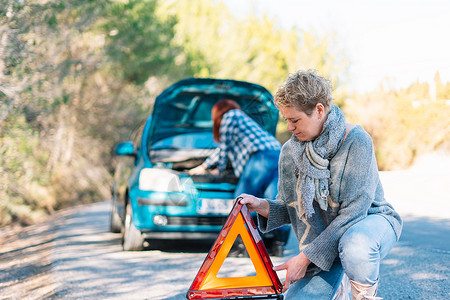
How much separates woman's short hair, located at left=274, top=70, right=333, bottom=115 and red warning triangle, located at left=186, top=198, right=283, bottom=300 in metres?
0.64

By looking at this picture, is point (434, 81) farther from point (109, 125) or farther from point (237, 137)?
point (109, 125)

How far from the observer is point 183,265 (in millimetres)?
6355

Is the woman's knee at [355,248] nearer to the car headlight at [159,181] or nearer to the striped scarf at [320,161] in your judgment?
the striped scarf at [320,161]

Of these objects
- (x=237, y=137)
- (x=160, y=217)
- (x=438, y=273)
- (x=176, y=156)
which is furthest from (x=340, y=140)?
(x=176, y=156)

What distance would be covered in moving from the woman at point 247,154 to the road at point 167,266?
82cm

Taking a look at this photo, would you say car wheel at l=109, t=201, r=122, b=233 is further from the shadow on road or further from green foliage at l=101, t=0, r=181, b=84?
green foliage at l=101, t=0, r=181, b=84

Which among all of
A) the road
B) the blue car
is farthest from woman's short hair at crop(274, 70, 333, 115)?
the blue car

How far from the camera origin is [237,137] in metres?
6.43

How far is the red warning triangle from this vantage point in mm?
2984

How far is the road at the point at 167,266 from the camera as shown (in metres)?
5.00

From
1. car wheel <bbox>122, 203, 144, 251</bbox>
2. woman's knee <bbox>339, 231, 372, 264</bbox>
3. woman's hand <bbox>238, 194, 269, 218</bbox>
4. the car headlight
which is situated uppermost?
woman's hand <bbox>238, 194, 269, 218</bbox>

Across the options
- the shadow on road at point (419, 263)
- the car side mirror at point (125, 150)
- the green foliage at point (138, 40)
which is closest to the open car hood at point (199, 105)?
the car side mirror at point (125, 150)

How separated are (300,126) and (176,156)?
475cm

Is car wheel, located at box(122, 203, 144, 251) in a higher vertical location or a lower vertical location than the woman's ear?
lower
